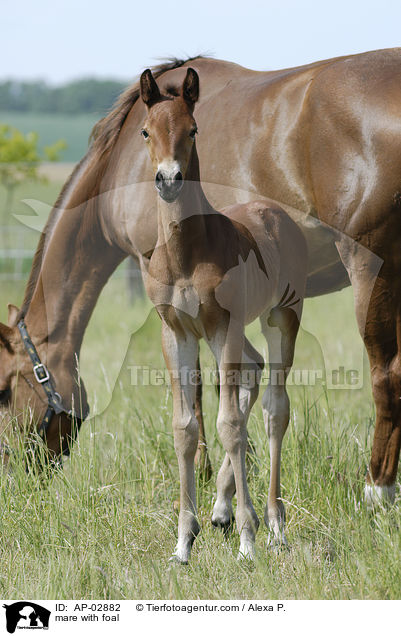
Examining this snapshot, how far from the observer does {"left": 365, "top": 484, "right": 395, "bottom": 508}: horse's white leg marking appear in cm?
378

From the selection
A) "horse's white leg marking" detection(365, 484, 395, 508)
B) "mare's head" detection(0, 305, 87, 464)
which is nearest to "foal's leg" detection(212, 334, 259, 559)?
"horse's white leg marking" detection(365, 484, 395, 508)

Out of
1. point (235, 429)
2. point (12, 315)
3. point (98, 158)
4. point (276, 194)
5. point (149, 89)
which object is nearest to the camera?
point (149, 89)

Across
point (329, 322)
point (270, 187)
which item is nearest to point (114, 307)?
point (329, 322)

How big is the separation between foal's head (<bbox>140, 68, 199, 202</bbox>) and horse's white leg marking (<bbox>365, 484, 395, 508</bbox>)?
200 cm

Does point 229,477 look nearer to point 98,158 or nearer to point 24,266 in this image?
point 98,158

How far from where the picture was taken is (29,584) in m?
3.23

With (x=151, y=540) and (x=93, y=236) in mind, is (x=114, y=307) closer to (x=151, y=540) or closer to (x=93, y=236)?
(x=93, y=236)

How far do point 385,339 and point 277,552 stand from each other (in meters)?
1.18

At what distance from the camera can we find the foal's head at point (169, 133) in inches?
103

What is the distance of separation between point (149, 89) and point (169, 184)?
46cm

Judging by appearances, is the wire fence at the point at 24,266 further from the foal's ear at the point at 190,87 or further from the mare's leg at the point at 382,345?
the foal's ear at the point at 190,87

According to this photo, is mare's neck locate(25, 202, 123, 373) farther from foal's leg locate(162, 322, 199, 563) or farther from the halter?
foal's leg locate(162, 322, 199, 563)

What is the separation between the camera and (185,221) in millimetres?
2922

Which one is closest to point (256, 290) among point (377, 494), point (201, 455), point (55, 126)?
point (377, 494)
